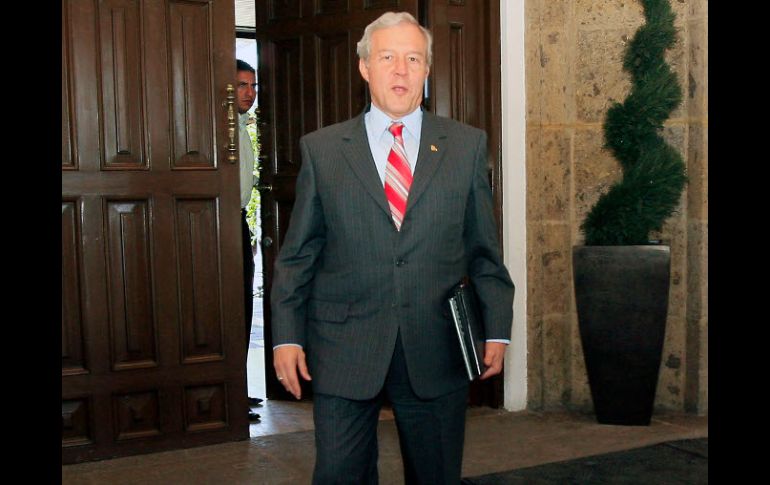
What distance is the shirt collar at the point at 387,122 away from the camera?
2.19 m

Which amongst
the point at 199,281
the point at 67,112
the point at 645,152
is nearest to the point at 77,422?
the point at 199,281

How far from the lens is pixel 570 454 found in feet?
12.6

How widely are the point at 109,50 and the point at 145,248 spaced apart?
819 mm

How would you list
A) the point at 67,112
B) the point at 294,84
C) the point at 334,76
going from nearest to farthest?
the point at 67,112 < the point at 334,76 < the point at 294,84

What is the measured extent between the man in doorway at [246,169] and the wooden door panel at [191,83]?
1.41ft

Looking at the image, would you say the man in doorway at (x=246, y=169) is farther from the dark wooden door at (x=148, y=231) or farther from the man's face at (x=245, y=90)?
the dark wooden door at (x=148, y=231)

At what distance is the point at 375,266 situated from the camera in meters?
2.12

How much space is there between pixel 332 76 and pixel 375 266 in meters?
2.60

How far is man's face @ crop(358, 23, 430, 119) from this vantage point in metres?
2.11

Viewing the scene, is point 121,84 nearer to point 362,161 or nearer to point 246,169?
point 246,169

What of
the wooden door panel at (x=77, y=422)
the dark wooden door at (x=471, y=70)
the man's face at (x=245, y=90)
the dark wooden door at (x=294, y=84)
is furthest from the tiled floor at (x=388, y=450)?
the man's face at (x=245, y=90)

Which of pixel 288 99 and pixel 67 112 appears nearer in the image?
pixel 67 112

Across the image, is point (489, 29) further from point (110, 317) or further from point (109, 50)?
point (110, 317)
